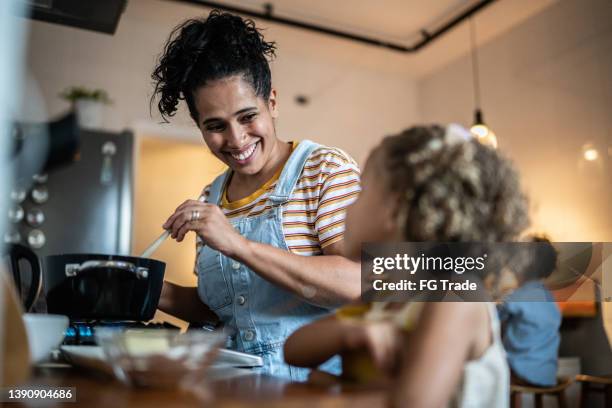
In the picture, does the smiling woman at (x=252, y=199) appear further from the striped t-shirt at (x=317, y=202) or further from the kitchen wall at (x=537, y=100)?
the kitchen wall at (x=537, y=100)

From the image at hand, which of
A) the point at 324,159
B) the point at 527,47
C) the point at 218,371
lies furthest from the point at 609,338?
the point at 527,47

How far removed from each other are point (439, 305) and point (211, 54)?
1.99 feet

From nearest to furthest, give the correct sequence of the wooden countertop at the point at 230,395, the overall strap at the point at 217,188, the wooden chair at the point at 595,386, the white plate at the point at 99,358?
the wooden countertop at the point at 230,395 < the white plate at the point at 99,358 < the wooden chair at the point at 595,386 < the overall strap at the point at 217,188

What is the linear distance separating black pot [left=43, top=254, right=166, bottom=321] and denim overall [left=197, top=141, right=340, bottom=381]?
0.49 feet

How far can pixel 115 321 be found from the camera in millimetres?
721

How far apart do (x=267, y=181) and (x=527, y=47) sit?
7.04ft

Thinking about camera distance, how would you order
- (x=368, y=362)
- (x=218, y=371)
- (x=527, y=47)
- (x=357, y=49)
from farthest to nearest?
(x=357, y=49)
(x=527, y=47)
(x=218, y=371)
(x=368, y=362)

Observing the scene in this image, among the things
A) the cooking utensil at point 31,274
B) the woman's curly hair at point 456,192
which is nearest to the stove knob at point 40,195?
the cooking utensil at point 31,274

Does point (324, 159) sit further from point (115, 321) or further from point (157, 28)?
point (157, 28)

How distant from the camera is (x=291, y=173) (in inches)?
35.1

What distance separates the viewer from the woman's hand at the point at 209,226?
0.69 metres

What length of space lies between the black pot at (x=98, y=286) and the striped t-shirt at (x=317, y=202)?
22cm

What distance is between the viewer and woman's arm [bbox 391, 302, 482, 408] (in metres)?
0.39

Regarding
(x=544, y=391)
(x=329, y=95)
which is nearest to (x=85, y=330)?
(x=544, y=391)
